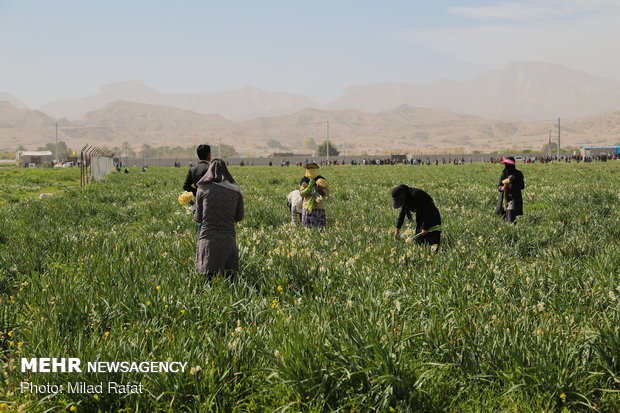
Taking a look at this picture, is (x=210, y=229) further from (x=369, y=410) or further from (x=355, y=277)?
(x=369, y=410)

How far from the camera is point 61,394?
3.56 m

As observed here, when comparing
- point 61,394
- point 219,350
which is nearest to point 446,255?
point 219,350

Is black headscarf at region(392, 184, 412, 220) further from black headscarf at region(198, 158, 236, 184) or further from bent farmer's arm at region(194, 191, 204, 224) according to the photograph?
bent farmer's arm at region(194, 191, 204, 224)

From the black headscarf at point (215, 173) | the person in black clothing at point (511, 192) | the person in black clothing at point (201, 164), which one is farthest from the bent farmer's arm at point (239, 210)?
the person in black clothing at point (511, 192)

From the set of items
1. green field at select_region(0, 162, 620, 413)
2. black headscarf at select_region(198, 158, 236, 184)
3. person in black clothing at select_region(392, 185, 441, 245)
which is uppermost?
black headscarf at select_region(198, 158, 236, 184)

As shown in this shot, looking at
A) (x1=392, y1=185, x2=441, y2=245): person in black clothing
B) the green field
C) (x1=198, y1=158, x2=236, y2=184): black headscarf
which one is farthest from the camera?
(x1=392, y1=185, x2=441, y2=245): person in black clothing

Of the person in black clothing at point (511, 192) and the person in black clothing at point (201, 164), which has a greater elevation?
the person in black clothing at point (201, 164)

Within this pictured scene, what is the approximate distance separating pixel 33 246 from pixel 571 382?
7874 mm

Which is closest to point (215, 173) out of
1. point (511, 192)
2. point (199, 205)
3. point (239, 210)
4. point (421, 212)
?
point (199, 205)

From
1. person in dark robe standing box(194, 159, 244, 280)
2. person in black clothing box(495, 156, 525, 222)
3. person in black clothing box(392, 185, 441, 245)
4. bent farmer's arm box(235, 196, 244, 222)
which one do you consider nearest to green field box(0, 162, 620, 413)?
person in dark robe standing box(194, 159, 244, 280)

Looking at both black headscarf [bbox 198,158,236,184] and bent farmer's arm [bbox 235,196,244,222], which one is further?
bent farmer's arm [bbox 235,196,244,222]

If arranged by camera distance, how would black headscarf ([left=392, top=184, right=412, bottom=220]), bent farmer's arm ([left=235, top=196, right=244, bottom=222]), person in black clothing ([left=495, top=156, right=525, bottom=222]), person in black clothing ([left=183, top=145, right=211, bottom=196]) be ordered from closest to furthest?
bent farmer's arm ([left=235, top=196, right=244, bottom=222])
person in black clothing ([left=183, top=145, right=211, bottom=196])
black headscarf ([left=392, top=184, right=412, bottom=220])
person in black clothing ([left=495, top=156, right=525, bottom=222])

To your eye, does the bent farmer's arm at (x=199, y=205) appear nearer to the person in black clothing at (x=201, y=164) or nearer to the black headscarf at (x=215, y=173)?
the black headscarf at (x=215, y=173)

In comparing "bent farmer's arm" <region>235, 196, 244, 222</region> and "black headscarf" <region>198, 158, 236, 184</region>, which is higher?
"black headscarf" <region>198, 158, 236, 184</region>
